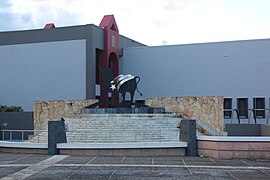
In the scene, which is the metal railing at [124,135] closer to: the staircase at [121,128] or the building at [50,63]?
the staircase at [121,128]

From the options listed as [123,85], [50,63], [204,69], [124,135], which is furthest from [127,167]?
[204,69]

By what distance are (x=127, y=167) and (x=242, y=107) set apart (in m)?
23.9

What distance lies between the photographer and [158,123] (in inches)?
807

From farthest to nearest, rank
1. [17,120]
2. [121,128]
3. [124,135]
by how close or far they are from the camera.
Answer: [17,120] → [121,128] → [124,135]

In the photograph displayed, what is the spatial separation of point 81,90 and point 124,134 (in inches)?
630

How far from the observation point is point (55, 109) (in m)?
27.1

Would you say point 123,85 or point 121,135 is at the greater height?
point 123,85

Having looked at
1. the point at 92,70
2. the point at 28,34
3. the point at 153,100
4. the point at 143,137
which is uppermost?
the point at 28,34

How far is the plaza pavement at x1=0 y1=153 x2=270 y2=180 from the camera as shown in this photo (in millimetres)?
11523

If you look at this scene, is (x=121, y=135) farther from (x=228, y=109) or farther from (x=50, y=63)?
(x=228, y=109)

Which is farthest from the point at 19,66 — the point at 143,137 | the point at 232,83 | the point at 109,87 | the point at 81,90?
the point at 143,137

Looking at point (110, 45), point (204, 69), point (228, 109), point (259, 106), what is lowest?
point (228, 109)

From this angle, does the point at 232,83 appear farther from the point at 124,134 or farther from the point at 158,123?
the point at 124,134

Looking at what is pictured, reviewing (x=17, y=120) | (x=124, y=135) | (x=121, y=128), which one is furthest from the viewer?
(x=17, y=120)
